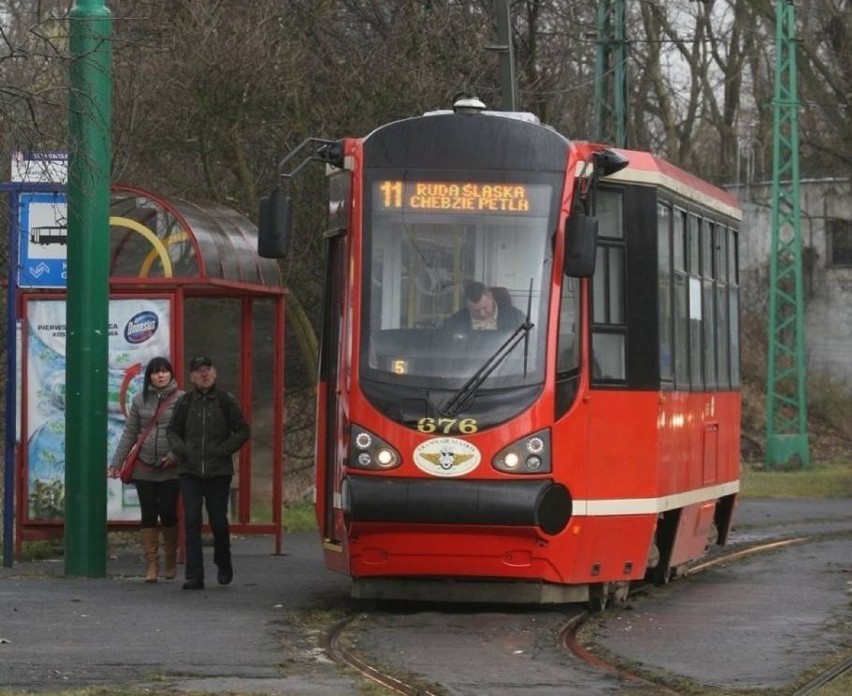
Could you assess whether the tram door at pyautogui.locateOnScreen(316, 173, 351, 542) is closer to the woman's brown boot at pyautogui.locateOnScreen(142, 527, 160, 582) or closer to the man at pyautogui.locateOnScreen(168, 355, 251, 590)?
the man at pyautogui.locateOnScreen(168, 355, 251, 590)

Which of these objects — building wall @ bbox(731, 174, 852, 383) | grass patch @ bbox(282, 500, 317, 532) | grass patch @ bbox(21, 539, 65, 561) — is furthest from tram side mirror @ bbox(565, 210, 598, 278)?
building wall @ bbox(731, 174, 852, 383)

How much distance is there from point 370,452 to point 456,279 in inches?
47.6

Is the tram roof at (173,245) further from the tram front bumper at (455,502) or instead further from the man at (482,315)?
the tram front bumper at (455,502)

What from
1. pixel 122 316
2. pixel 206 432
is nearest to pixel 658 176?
pixel 206 432

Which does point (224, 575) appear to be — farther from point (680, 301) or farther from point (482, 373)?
point (680, 301)

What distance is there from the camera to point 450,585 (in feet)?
46.9

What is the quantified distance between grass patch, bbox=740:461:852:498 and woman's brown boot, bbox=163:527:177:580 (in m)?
17.8

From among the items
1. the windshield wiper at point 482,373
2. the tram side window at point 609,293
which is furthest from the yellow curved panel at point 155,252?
the windshield wiper at point 482,373

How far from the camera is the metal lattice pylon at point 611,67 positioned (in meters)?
25.6

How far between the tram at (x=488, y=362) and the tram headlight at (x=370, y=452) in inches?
0.4

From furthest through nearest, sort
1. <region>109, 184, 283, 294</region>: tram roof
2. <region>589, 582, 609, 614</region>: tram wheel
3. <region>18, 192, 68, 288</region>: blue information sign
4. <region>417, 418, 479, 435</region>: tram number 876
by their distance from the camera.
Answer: <region>109, 184, 283, 294</region>: tram roof
<region>18, 192, 68, 288</region>: blue information sign
<region>589, 582, 609, 614</region>: tram wheel
<region>417, 418, 479, 435</region>: tram number 876

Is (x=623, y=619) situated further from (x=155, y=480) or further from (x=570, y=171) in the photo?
(x=155, y=480)

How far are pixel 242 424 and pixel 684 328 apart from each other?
3.23 meters

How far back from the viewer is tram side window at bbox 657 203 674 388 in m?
15.2
